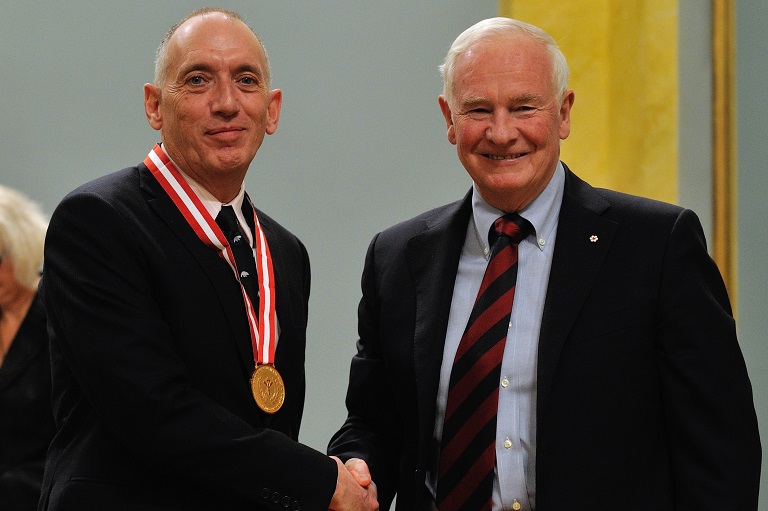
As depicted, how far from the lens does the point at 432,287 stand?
9.51ft

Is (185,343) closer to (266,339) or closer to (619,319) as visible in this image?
(266,339)

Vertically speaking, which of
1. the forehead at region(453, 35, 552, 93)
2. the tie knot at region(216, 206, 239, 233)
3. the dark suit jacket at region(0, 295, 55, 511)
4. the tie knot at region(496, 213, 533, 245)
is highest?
the forehead at region(453, 35, 552, 93)

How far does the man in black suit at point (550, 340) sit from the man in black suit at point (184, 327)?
312 millimetres

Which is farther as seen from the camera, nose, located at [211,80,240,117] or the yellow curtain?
the yellow curtain

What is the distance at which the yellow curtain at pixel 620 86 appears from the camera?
4484 mm

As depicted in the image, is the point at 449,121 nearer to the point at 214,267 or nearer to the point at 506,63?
the point at 506,63

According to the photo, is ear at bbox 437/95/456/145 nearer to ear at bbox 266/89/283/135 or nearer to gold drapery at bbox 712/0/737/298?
ear at bbox 266/89/283/135

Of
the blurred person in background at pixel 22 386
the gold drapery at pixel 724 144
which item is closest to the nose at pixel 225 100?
the blurred person in background at pixel 22 386

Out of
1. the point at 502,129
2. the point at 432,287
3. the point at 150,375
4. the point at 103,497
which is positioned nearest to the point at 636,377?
the point at 432,287

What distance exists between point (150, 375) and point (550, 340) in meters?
0.94

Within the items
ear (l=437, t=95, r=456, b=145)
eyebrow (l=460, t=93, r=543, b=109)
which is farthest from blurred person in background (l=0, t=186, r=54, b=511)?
eyebrow (l=460, t=93, r=543, b=109)

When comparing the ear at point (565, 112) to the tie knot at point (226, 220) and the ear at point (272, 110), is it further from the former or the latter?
the tie knot at point (226, 220)

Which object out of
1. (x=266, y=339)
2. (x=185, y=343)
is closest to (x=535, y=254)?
(x=266, y=339)

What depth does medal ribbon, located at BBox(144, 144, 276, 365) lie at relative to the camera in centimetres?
274
